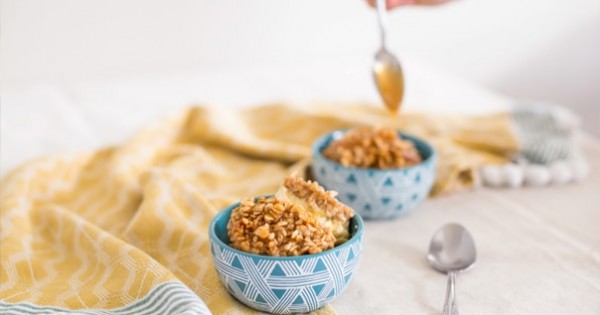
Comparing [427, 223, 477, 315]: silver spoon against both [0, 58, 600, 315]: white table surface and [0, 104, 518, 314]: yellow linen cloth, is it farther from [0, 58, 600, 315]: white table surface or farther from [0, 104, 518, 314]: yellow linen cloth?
[0, 104, 518, 314]: yellow linen cloth

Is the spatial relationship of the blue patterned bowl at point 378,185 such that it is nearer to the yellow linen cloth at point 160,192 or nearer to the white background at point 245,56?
the yellow linen cloth at point 160,192

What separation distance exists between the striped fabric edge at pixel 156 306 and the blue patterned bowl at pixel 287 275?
0.05m

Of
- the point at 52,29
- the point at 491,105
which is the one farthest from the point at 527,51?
the point at 52,29

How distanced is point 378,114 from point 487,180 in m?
0.28

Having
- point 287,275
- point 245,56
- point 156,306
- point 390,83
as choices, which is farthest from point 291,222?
point 245,56

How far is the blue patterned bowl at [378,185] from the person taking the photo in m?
0.91

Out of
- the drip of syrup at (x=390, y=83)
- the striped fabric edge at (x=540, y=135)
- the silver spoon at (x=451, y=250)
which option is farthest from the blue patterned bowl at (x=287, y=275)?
the striped fabric edge at (x=540, y=135)

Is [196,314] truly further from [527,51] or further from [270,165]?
[527,51]

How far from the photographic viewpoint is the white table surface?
0.77 metres

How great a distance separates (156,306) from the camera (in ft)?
2.27

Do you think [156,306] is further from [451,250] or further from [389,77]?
[389,77]

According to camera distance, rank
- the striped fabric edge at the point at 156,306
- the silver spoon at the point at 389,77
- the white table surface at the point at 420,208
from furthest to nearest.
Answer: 1. the silver spoon at the point at 389,77
2. the white table surface at the point at 420,208
3. the striped fabric edge at the point at 156,306

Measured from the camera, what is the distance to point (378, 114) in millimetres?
1286

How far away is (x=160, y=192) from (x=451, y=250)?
1.25ft
